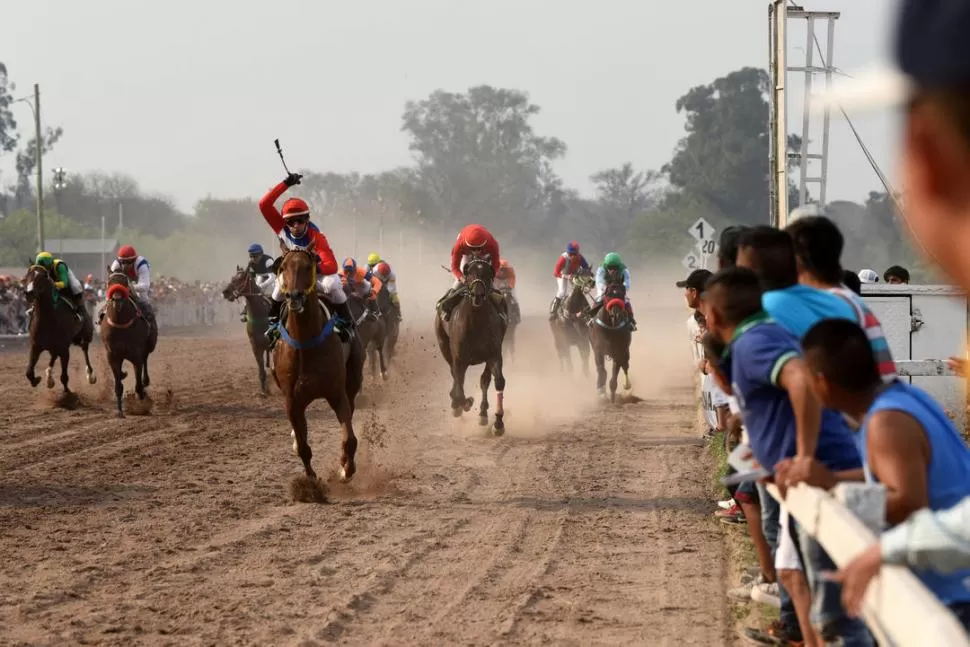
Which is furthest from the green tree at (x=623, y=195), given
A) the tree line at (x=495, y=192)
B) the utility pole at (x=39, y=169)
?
the utility pole at (x=39, y=169)

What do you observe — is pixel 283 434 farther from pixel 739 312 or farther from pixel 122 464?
pixel 739 312

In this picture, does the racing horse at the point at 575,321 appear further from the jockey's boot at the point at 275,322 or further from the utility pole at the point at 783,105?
the jockey's boot at the point at 275,322

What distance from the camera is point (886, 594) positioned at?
8.85 feet

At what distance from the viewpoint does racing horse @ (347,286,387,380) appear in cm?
2359

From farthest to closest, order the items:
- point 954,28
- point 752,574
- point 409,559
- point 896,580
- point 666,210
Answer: point 666,210 → point 409,559 → point 752,574 → point 896,580 → point 954,28

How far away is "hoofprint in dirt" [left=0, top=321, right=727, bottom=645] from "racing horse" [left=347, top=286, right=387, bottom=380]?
4863mm

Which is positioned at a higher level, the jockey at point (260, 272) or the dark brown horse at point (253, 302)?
the jockey at point (260, 272)

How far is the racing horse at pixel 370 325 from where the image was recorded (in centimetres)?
2359

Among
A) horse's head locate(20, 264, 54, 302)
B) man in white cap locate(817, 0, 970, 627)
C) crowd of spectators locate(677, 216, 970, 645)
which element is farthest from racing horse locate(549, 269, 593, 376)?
man in white cap locate(817, 0, 970, 627)

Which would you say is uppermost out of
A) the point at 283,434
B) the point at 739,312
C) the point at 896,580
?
the point at 739,312

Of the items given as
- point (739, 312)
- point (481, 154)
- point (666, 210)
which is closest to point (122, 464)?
point (739, 312)

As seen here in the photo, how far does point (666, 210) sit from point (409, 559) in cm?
9911

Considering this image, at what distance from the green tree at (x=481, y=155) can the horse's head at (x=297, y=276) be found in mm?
105388

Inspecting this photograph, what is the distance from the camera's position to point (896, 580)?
8.69ft
